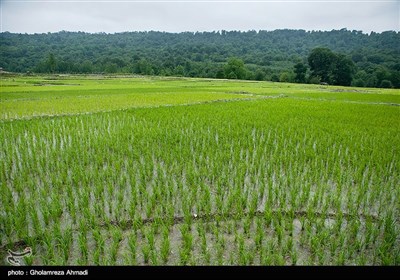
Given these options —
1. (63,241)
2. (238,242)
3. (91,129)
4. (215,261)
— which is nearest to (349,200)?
(238,242)

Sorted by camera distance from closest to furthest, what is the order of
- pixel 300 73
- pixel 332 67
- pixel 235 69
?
pixel 300 73 → pixel 332 67 → pixel 235 69

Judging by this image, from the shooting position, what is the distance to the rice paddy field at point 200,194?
3152 mm

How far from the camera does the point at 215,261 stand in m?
3.01

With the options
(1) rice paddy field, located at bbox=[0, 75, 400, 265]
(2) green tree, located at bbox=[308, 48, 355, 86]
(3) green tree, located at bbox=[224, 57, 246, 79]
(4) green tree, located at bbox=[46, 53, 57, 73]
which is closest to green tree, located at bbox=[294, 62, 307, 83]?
(2) green tree, located at bbox=[308, 48, 355, 86]

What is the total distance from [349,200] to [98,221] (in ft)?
11.6

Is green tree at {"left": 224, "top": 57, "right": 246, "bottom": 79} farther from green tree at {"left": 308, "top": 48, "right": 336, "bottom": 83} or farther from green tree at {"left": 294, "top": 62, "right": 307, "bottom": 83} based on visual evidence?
green tree at {"left": 308, "top": 48, "right": 336, "bottom": 83}

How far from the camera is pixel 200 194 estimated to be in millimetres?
4555

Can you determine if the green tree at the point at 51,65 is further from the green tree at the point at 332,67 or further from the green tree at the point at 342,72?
the green tree at the point at 342,72

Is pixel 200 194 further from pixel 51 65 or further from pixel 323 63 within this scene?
pixel 51 65

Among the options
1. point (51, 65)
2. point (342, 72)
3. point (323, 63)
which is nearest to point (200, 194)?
point (342, 72)

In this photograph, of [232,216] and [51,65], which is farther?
[51,65]

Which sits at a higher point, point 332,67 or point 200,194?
point 332,67

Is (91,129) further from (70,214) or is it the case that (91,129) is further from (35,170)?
(70,214)

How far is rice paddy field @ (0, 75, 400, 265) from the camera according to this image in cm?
315
